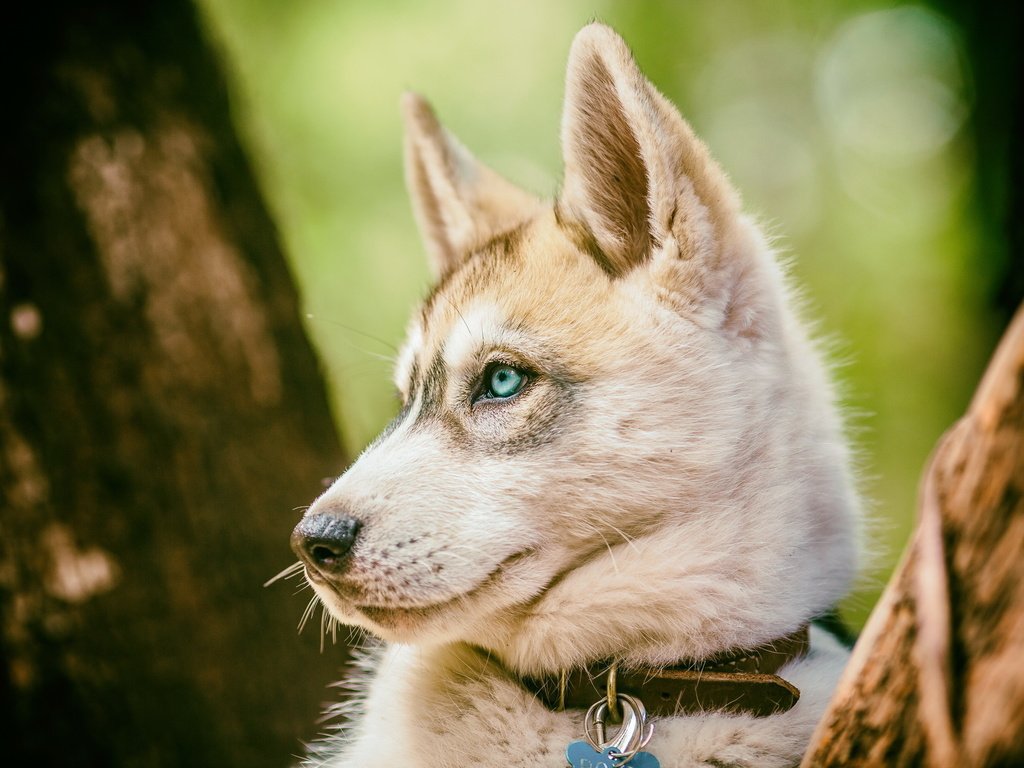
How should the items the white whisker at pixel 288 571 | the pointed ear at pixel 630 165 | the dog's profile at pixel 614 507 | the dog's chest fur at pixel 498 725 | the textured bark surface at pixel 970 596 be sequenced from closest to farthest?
the textured bark surface at pixel 970 596, the dog's chest fur at pixel 498 725, the dog's profile at pixel 614 507, the pointed ear at pixel 630 165, the white whisker at pixel 288 571

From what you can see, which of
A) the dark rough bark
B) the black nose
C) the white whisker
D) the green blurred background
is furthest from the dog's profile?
the green blurred background

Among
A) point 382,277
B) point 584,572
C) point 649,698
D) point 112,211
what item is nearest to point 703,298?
point 584,572

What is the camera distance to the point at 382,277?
7453mm

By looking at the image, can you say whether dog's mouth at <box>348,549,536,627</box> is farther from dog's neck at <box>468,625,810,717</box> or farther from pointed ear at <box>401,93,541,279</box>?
pointed ear at <box>401,93,541,279</box>

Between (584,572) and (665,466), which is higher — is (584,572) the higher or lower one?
the lower one

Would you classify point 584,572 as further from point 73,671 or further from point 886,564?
point 73,671

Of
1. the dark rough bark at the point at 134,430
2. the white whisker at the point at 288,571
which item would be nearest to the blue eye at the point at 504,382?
the white whisker at the point at 288,571

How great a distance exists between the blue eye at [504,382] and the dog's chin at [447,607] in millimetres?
462

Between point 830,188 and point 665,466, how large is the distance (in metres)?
6.33

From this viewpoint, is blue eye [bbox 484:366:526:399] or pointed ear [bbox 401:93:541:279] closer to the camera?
blue eye [bbox 484:366:526:399]

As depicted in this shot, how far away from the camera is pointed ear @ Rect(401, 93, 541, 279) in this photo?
3096mm

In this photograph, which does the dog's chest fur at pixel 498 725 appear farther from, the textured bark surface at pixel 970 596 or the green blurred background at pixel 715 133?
the green blurred background at pixel 715 133

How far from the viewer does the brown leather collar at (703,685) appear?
Result: 6.54ft

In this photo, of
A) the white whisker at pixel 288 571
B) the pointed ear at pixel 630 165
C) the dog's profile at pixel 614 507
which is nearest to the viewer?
the dog's profile at pixel 614 507
